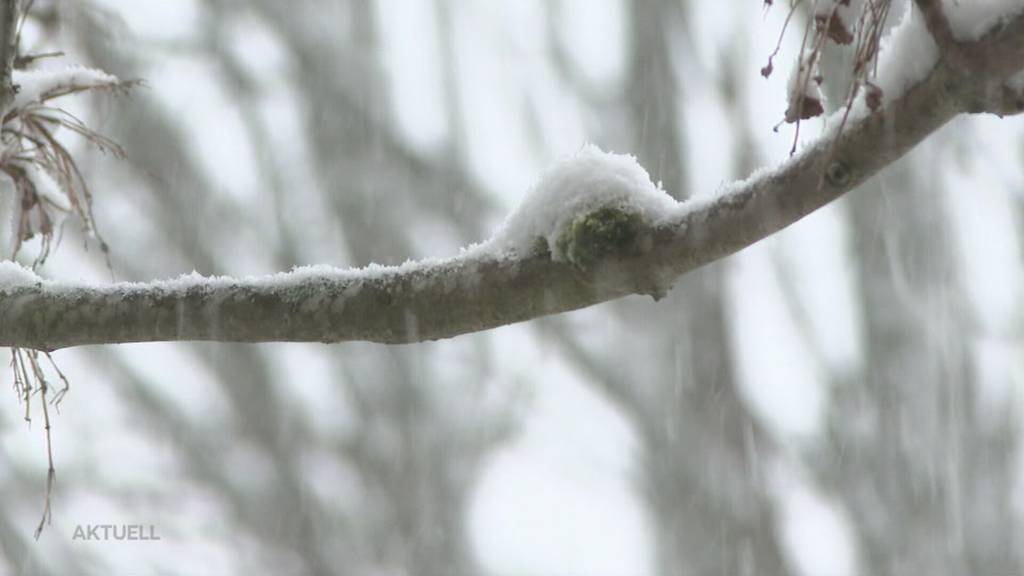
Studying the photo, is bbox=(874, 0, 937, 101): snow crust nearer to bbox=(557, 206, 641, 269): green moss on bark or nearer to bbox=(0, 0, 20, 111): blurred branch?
bbox=(557, 206, 641, 269): green moss on bark

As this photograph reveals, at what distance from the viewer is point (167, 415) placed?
20.7 ft

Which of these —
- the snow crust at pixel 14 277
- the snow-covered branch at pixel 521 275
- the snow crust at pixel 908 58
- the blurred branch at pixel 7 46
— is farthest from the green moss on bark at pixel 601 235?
the blurred branch at pixel 7 46

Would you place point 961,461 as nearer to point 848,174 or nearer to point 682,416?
point 682,416

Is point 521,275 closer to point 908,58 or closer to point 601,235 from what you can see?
point 601,235

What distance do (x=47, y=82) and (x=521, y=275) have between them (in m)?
0.97

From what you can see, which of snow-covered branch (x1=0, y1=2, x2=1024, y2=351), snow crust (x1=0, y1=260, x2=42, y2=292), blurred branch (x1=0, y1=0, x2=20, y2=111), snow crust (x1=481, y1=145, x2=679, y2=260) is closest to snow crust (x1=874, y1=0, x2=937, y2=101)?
snow-covered branch (x1=0, y1=2, x2=1024, y2=351)

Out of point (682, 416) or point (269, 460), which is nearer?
point (682, 416)

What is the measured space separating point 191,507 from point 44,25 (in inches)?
181

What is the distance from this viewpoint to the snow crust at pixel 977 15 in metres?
0.92

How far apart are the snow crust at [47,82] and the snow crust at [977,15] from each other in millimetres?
1354

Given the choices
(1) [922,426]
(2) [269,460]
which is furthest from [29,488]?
(1) [922,426]

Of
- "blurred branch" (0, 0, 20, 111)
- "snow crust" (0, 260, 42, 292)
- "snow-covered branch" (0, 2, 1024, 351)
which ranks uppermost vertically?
"blurred branch" (0, 0, 20, 111)

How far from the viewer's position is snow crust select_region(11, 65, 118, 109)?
5.35ft

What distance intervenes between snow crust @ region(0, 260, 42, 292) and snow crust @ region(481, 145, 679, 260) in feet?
1.92
